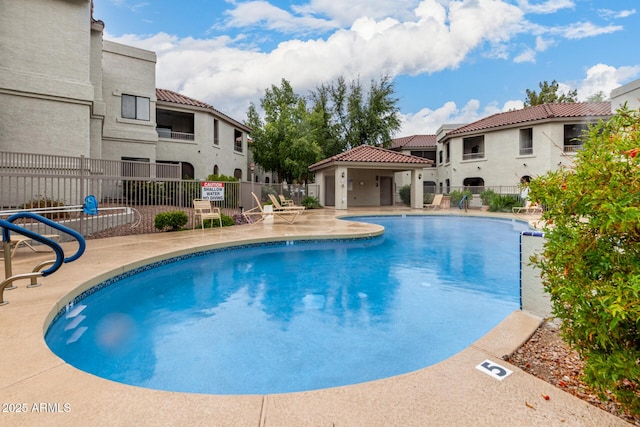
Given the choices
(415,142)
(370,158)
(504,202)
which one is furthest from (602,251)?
(415,142)

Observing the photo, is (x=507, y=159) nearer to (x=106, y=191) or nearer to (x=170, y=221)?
(x=170, y=221)

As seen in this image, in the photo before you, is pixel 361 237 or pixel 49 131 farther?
pixel 49 131

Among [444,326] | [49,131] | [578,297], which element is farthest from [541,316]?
[49,131]

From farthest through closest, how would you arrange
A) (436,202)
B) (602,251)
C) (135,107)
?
(436,202), (135,107), (602,251)

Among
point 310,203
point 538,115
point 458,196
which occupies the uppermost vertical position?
point 538,115

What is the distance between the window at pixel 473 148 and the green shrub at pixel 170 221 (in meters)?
24.5

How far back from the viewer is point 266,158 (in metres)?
29.9

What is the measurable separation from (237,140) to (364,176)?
10.7 metres

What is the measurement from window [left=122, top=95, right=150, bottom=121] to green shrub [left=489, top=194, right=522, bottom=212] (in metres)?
21.5

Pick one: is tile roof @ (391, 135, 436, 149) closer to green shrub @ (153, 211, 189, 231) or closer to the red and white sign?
the red and white sign

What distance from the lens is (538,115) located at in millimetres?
24047

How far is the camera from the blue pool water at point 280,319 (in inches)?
139

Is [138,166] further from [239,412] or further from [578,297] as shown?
[578,297]

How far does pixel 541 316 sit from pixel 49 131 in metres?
15.2
